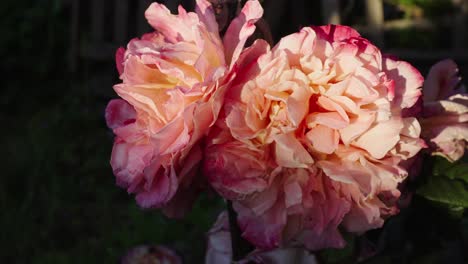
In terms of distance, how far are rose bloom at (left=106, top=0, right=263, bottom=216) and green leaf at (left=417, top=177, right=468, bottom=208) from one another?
0.29 meters

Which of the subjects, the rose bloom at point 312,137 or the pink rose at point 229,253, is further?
the pink rose at point 229,253

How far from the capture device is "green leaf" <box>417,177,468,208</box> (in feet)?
2.93

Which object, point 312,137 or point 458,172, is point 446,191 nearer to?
point 458,172

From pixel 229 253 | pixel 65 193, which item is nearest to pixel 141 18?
pixel 65 193

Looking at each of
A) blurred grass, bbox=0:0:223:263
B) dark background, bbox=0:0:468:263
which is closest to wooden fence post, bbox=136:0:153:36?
dark background, bbox=0:0:468:263

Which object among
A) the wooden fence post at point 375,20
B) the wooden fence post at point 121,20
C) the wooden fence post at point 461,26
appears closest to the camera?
the wooden fence post at point 375,20

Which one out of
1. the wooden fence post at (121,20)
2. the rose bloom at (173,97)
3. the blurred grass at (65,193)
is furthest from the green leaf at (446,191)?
the wooden fence post at (121,20)

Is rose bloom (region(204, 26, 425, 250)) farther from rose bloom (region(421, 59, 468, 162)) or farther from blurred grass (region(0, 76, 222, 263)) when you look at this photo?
blurred grass (region(0, 76, 222, 263))

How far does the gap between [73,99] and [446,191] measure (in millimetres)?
3744

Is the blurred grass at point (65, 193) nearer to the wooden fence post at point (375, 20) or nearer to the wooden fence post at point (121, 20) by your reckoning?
the wooden fence post at point (121, 20)

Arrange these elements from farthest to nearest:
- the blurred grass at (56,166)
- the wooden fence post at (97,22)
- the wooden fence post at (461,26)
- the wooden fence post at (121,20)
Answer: the wooden fence post at (97,22)
the wooden fence post at (121,20)
the wooden fence post at (461,26)
the blurred grass at (56,166)

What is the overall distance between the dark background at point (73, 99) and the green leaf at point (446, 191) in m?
1.35

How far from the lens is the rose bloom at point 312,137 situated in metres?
0.74

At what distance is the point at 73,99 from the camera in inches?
174
